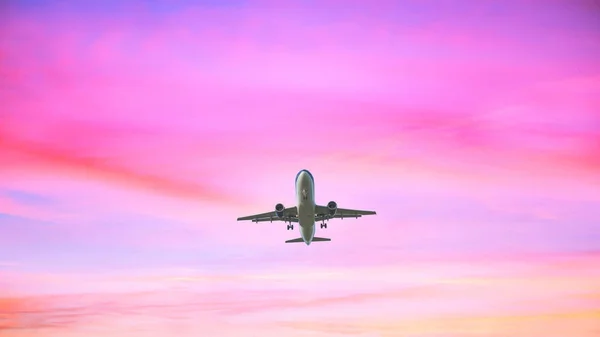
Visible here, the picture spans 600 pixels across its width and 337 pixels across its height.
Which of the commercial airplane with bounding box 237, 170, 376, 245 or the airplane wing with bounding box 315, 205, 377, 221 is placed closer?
the commercial airplane with bounding box 237, 170, 376, 245

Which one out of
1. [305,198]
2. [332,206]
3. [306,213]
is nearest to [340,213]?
[332,206]

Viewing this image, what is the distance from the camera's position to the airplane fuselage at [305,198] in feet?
509

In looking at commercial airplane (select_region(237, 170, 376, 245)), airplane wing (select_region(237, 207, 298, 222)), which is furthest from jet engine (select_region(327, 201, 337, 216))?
airplane wing (select_region(237, 207, 298, 222))

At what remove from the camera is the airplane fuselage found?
509ft

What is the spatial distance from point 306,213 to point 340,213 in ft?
65.6

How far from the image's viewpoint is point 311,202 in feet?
522

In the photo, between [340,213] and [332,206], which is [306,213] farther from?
[340,213]

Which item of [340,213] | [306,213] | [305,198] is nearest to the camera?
[305,198]

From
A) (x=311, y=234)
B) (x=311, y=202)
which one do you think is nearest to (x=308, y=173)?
(x=311, y=202)

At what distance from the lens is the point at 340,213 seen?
594 feet

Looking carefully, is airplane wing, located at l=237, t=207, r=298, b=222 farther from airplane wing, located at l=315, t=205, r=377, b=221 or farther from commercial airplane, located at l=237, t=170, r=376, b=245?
airplane wing, located at l=315, t=205, r=377, b=221

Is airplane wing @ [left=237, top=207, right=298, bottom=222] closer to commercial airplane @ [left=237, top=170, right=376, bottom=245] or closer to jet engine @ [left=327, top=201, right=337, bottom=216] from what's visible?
commercial airplane @ [left=237, top=170, right=376, bottom=245]

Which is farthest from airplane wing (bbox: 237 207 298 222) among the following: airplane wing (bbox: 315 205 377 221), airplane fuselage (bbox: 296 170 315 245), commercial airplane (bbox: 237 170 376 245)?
airplane fuselage (bbox: 296 170 315 245)

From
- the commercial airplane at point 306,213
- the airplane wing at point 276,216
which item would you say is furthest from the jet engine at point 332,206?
the airplane wing at point 276,216
